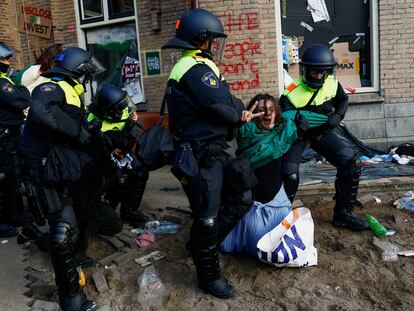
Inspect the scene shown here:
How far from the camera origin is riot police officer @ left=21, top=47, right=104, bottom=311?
122 inches

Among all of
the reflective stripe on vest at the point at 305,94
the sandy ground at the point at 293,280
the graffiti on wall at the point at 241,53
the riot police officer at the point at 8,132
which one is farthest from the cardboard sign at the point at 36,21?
the reflective stripe on vest at the point at 305,94

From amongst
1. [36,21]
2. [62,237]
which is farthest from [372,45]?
[36,21]

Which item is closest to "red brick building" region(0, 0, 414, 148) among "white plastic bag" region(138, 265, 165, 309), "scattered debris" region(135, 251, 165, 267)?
"scattered debris" region(135, 251, 165, 267)

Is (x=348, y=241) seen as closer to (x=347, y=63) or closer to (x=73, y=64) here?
(x=73, y=64)

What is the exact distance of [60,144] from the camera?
133 inches

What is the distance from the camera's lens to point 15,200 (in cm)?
523

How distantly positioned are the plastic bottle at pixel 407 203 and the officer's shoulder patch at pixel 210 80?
3009 mm

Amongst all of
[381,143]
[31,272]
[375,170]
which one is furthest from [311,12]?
[31,272]

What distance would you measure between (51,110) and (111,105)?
1248mm

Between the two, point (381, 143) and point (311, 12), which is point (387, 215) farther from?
point (311, 12)

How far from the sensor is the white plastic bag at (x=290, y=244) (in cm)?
346

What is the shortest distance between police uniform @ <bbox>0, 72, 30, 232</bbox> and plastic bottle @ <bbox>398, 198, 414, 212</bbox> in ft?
14.5

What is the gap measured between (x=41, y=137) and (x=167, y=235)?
1.81 metres

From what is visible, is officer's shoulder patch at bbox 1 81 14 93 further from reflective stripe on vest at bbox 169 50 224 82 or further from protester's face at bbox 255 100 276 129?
protester's face at bbox 255 100 276 129
